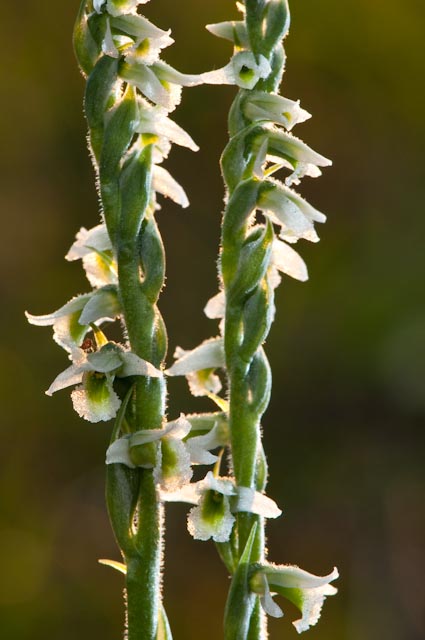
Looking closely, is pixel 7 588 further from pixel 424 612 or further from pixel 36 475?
pixel 424 612

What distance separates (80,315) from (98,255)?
16 centimetres

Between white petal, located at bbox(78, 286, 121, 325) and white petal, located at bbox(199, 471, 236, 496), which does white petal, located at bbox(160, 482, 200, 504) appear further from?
white petal, located at bbox(78, 286, 121, 325)

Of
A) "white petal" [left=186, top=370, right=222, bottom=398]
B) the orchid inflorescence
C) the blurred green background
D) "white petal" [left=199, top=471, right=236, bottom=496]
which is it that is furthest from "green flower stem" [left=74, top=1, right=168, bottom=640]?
the blurred green background

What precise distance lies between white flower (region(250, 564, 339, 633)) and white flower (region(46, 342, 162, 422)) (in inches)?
16.5

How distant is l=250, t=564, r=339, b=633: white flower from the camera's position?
1923mm

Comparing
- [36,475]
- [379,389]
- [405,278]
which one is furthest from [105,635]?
[405,278]

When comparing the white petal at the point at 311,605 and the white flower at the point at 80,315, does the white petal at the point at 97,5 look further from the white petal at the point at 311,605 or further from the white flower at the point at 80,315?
the white petal at the point at 311,605

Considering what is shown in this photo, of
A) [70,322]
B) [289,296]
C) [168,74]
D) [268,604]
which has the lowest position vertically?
[268,604]

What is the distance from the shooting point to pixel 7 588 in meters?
5.59

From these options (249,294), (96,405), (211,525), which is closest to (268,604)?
(211,525)

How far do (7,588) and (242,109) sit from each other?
4179 mm

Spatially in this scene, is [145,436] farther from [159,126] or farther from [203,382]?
[159,126]

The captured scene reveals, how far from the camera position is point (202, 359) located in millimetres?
2129

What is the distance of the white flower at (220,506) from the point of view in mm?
1905
